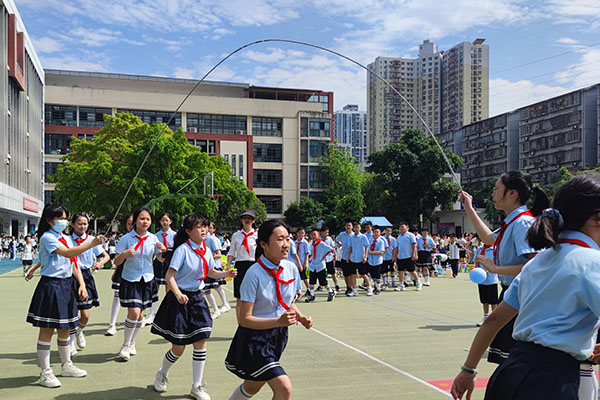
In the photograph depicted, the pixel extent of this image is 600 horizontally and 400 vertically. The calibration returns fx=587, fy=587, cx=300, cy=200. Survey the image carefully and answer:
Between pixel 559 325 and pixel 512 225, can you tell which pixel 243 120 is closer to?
pixel 512 225

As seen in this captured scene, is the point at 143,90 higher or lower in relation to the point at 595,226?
higher

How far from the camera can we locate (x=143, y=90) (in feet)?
232

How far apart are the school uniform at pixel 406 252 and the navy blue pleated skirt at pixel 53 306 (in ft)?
38.0

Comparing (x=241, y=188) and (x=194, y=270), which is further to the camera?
(x=241, y=188)

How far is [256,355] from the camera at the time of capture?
12.5 feet

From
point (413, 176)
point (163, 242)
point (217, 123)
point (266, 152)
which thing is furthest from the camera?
point (266, 152)

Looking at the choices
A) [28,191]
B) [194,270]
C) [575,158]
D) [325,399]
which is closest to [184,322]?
[194,270]

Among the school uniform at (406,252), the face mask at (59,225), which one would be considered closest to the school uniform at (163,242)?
the face mask at (59,225)

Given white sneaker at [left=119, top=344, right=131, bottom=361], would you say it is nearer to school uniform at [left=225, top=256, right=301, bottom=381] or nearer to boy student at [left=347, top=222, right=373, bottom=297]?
school uniform at [left=225, top=256, right=301, bottom=381]

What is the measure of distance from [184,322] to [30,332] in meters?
5.08

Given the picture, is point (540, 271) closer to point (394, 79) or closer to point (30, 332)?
point (30, 332)

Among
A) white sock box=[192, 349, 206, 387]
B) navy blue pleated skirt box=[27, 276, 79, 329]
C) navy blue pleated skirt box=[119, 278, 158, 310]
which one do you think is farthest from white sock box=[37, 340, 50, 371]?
white sock box=[192, 349, 206, 387]

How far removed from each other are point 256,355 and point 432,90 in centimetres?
11375

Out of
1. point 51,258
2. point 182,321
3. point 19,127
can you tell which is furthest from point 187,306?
point 19,127
